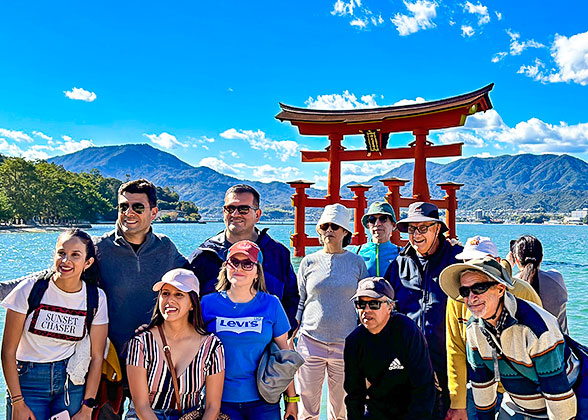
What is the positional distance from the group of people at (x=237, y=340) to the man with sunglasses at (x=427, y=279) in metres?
0.01

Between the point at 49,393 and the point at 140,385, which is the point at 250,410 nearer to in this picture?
the point at 140,385

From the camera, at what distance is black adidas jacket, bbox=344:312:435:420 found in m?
2.19

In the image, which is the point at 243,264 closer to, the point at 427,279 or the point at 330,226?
the point at 330,226

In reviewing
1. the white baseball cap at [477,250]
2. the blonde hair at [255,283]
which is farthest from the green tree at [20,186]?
the white baseball cap at [477,250]

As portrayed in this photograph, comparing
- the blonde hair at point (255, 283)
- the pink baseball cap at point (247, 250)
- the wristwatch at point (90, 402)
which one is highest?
the pink baseball cap at point (247, 250)

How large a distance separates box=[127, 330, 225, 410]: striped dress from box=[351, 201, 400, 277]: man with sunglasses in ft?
5.12

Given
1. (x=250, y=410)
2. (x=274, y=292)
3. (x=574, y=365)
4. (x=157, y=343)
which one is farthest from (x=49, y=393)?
(x=574, y=365)

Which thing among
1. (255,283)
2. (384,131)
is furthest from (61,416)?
(384,131)

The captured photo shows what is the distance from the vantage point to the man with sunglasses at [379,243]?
337 cm

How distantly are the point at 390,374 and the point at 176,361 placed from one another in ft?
3.43

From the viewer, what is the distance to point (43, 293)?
86.9 inches

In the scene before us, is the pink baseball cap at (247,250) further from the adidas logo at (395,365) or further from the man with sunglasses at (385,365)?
the adidas logo at (395,365)

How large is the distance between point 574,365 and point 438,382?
94 cm

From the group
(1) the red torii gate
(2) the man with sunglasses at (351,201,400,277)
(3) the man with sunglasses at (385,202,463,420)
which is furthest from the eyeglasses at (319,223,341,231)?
(1) the red torii gate
